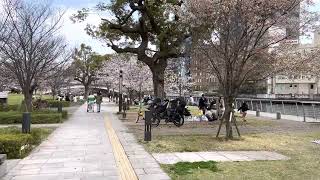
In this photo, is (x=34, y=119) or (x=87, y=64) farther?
(x=87, y=64)

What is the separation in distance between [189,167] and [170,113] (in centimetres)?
1265

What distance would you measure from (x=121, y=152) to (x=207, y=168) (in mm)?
3287

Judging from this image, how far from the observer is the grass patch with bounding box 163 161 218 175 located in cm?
939

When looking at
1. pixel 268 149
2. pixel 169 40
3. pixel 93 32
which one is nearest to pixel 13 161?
pixel 268 149

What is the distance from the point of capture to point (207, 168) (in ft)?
31.9

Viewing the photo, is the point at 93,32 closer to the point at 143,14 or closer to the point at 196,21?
the point at 143,14

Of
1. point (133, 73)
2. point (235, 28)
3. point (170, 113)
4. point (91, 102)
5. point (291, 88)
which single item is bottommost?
point (170, 113)

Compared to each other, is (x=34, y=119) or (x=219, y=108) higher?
(x=219, y=108)

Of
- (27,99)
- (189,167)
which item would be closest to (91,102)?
(27,99)

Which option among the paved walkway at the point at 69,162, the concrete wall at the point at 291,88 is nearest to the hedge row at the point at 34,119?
the paved walkway at the point at 69,162

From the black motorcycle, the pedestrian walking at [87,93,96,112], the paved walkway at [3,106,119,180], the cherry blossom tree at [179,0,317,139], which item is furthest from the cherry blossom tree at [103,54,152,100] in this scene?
the paved walkway at [3,106,119,180]

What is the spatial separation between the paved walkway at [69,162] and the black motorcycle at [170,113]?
6692 millimetres

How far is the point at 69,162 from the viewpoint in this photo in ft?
35.3

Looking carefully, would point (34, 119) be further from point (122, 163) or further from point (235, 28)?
point (122, 163)
